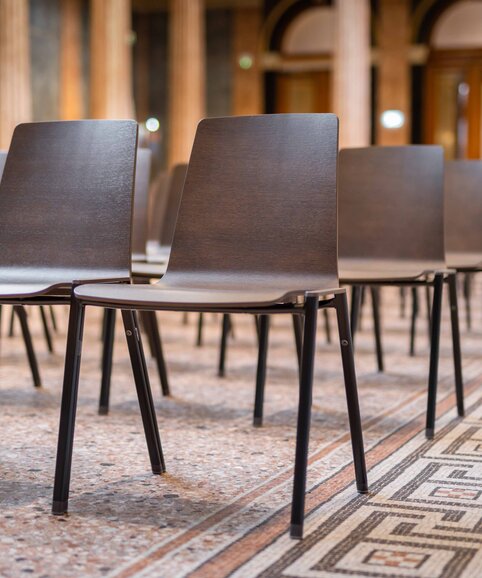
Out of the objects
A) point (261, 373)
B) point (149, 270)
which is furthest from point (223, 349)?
point (261, 373)

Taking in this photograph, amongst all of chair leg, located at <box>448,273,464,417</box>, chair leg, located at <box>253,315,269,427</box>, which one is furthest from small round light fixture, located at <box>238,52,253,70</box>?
chair leg, located at <box>253,315,269,427</box>

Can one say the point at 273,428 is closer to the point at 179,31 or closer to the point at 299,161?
the point at 299,161

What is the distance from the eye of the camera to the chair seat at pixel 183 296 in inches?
89.7

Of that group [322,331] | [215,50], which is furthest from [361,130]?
[322,331]

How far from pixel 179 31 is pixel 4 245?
14288 mm

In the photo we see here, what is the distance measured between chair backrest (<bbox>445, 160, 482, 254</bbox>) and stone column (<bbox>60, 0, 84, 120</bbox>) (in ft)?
43.7

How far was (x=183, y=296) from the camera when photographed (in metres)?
2.41

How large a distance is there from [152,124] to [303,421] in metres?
19.3

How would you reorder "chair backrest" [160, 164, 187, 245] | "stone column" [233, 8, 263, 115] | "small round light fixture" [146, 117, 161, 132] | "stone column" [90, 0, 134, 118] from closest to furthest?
"chair backrest" [160, 164, 187, 245]
"stone column" [90, 0, 134, 118]
"stone column" [233, 8, 263, 115]
"small round light fixture" [146, 117, 161, 132]

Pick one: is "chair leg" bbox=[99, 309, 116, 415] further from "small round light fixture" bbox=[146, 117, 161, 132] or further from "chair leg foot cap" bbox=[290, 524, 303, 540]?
"small round light fixture" bbox=[146, 117, 161, 132]

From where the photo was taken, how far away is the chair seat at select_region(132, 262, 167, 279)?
3802 mm

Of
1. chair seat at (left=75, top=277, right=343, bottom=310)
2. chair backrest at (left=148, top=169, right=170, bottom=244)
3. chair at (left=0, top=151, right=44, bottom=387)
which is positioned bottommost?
chair at (left=0, top=151, right=44, bottom=387)

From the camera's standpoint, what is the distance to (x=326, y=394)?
13.6 feet

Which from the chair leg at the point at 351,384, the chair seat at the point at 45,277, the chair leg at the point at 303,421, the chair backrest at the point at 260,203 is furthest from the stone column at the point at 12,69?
the chair leg at the point at 303,421
